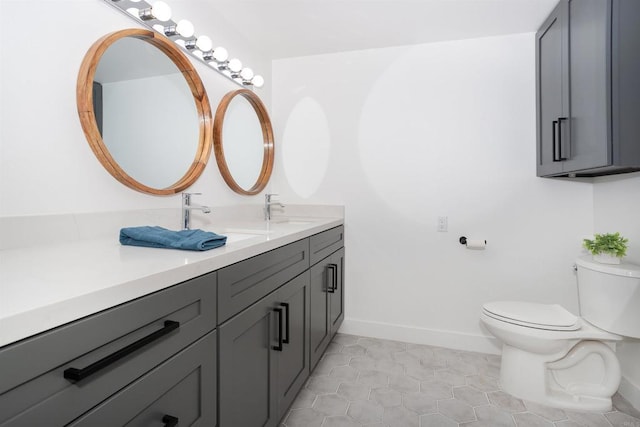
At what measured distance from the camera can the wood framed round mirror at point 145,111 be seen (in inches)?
52.4

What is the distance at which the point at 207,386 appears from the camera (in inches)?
38.1

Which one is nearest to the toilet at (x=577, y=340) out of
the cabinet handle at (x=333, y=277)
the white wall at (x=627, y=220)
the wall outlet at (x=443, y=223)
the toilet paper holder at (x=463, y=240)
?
the white wall at (x=627, y=220)

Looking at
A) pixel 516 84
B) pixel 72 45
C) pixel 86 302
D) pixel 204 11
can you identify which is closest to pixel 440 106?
pixel 516 84

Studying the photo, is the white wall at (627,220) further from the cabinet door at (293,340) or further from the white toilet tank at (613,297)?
the cabinet door at (293,340)

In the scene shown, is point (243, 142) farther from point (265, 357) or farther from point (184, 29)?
point (265, 357)

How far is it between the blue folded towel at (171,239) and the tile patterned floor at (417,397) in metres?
1.01

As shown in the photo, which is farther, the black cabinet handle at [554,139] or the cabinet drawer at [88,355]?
the black cabinet handle at [554,139]

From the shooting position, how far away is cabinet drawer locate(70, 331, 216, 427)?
682 mm

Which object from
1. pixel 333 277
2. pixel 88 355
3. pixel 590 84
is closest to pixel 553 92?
pixel 590 84

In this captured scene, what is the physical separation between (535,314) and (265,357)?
58.0 inches

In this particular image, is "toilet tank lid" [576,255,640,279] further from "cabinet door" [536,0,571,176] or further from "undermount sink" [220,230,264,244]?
"undermount sink" [220,230,264,244]

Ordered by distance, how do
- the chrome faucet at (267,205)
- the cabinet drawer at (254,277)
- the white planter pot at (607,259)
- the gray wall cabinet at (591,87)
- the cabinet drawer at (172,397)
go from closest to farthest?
the cabinet drawer at (172,397)
the cabinet drawer at (254,277)
the gray wall cabinet at (591,87)
the white planter pot at (607,259)
the chrome faucet at (267,205)

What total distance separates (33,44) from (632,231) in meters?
2.73

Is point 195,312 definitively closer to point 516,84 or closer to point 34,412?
point 34,412
